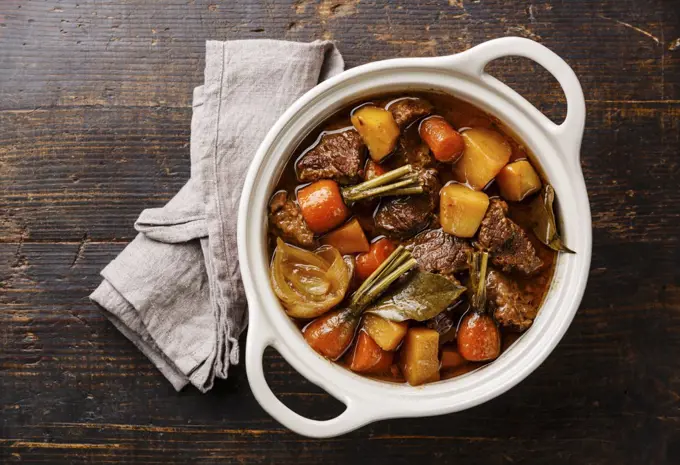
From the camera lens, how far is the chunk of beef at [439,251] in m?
1.72

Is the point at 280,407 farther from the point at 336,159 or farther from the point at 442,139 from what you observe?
the point at 442,139

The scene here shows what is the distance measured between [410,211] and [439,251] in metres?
0.14

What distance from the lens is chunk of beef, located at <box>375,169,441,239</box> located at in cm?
171

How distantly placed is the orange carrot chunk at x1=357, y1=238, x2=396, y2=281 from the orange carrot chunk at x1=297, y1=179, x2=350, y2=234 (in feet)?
0.44

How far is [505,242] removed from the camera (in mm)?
1715

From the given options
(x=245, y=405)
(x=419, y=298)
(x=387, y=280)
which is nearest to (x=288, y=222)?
(x=387, y=280)

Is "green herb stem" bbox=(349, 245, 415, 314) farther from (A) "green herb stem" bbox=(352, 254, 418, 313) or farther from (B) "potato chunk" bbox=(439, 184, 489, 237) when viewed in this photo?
(B) "potato chunk" bbox=(439, 184, 489, 237)

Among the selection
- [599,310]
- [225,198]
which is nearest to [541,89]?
[599,310]

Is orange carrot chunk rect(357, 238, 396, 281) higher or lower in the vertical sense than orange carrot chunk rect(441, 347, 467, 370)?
higher

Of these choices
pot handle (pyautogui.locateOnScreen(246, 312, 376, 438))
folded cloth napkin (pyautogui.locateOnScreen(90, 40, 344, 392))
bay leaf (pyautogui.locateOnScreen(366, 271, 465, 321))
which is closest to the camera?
pot handle (pyautogui.locateOnScreen(246, 312, 376, 438))

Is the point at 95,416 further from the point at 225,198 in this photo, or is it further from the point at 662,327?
the point at 662,327

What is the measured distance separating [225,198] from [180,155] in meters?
0.29

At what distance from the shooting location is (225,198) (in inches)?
76.3

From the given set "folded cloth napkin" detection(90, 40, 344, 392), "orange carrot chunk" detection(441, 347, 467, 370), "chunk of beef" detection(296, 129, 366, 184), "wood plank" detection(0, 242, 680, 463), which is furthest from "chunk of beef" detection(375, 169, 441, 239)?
"wood plank" detection(0, 242, 680, 463)
